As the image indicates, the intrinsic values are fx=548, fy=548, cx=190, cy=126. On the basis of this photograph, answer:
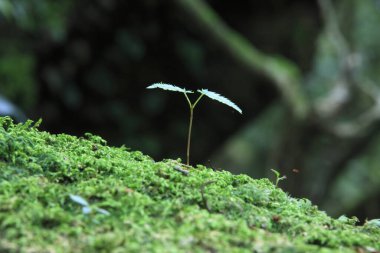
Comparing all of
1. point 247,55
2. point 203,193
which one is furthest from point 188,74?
point 203,193

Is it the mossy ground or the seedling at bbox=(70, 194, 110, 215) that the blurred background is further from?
the seedling at bbox=(70, 194, 110, 215)

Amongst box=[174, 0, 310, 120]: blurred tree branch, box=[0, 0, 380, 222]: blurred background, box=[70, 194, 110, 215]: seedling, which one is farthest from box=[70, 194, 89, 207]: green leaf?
box=[174, 0, 310, 120]: blurred tree branch

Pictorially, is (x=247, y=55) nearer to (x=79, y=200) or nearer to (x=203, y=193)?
(x=203, y=193)

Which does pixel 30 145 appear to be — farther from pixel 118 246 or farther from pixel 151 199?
pixel 118 246

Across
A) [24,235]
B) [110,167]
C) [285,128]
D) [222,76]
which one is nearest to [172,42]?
[222,76]

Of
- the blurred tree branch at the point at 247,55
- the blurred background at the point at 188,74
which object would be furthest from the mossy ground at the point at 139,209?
the blurred tree branch at the point at 247,55

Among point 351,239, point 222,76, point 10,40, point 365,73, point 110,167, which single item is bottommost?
point 351,239
